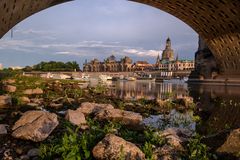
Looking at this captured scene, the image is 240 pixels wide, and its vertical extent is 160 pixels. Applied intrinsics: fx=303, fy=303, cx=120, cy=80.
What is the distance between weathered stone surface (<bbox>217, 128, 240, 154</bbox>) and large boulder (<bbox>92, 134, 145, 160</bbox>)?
2.37 meters

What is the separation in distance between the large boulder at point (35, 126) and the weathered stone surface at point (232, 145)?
4716 millimetres

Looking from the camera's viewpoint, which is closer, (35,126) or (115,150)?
(115,150)

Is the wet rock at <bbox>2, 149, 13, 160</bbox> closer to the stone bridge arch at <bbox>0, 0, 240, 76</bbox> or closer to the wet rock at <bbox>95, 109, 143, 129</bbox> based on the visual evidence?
the wet rock at <bbox>95, 109, 143, 129</bbox>

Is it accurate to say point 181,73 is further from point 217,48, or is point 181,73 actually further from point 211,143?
point 211,143

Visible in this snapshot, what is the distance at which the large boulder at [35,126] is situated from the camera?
27.0 feet

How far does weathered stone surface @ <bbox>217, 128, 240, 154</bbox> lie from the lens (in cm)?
731

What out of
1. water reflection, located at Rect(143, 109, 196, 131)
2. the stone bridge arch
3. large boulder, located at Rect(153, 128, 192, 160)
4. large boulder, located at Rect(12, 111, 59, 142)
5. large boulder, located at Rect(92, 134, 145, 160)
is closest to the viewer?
large boulder, located at Rect(92, 134, 145, 160)

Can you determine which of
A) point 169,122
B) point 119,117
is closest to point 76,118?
point 119,117

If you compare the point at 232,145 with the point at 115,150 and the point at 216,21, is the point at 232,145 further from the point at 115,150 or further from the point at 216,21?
the point at 216,21

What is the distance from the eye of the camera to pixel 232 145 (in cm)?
741

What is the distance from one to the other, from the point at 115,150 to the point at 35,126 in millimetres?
3290

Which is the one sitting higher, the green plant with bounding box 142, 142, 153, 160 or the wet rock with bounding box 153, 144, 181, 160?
the green plant with bounding box 142, 142, 153, 160

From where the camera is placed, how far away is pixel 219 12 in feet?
134

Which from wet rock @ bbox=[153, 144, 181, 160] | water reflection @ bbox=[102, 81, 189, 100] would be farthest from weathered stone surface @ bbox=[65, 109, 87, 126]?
water reflection @ bbox=[102, 81, 189, 100]
